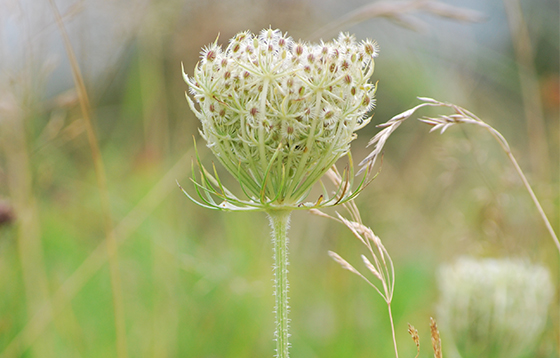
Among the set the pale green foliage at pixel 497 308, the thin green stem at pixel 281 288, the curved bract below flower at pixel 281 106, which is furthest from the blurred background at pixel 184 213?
the thin green stem at pixel 281 288

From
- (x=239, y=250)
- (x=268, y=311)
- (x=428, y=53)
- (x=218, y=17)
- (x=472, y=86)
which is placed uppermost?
(x=218, y=17)

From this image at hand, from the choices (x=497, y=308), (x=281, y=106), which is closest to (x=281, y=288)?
(x=281, y=106)

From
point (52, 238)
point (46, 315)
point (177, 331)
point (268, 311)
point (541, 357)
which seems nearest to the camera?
point (46, 315)

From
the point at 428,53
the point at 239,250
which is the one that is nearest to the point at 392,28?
the point at 428,53

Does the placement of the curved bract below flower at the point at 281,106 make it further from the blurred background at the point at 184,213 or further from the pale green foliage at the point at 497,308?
the pale green foliage at the point at 497,308

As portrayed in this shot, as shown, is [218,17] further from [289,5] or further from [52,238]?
[52,238]

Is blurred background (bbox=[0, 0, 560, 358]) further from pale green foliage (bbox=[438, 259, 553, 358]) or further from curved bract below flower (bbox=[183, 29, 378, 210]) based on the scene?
curved bract below flower (bbox=[183, 29, 378, 210])

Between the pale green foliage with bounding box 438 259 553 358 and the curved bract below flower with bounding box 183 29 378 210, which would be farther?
the pale green foliage with bounding box 438 259 553 358

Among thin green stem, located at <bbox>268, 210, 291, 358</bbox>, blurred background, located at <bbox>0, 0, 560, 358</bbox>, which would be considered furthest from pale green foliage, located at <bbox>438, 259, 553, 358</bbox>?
thin green stem, located at <bbox>268, 210, 291, 358</bbox>

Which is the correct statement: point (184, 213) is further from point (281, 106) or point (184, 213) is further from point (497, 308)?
point (281, 106)
